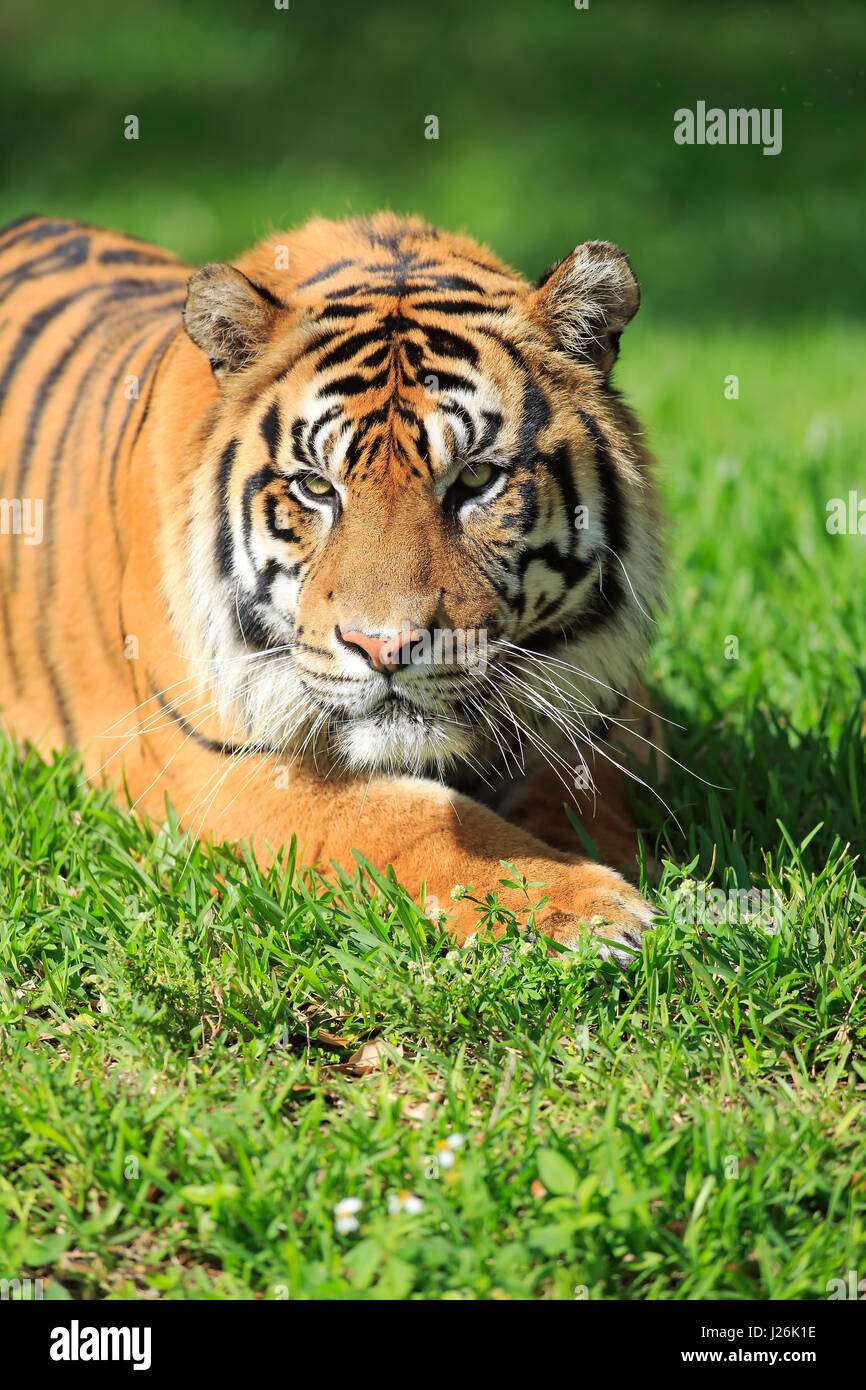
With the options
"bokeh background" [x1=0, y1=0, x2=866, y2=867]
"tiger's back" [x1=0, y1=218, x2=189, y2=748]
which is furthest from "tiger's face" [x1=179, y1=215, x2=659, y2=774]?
"bokeh background" [x1=0, y1=0, x2=866, y2=867]

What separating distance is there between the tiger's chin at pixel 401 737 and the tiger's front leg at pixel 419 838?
0.28ft

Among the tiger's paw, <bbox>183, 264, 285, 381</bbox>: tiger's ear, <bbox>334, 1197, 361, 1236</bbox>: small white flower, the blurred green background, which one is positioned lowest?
<bbox>334, 1197, 361, 1236</bbox>: small white flower

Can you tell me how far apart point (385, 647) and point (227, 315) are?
2.30 ft

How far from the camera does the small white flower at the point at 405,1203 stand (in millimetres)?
1616

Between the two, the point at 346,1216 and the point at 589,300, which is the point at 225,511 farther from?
the point at 346,1216

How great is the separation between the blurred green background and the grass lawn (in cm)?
611

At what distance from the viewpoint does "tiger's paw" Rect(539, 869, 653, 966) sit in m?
2.16

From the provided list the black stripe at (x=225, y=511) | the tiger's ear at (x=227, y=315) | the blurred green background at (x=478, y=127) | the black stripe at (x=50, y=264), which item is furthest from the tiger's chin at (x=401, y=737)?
the blurred green background at (x=478, y=127)

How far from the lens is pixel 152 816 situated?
2.72 metres

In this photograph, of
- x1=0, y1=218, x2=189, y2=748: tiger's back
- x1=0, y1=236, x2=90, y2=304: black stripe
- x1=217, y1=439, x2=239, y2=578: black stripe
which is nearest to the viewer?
x1=217, y1=439, x2=239, y2=578: black stripe

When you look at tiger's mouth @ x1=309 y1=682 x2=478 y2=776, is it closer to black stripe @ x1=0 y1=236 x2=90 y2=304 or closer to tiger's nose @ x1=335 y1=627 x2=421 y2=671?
tiger's nose @ x1=335 y1=627 x2=421 y2=671

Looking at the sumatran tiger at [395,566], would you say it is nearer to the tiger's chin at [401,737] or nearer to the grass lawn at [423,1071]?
the tiger's chin at [401,737]

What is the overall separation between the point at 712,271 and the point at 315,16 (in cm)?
583
